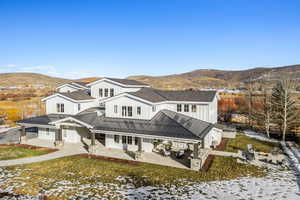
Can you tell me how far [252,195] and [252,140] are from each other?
1433cm

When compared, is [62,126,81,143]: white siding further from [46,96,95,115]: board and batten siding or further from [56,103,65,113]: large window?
[56,103,65,113]: large window

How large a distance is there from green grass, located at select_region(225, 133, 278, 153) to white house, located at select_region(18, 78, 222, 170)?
164 centimetres

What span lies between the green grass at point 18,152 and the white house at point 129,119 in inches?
71.5

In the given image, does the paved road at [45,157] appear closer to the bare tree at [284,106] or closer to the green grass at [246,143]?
the green grass at [246,143]

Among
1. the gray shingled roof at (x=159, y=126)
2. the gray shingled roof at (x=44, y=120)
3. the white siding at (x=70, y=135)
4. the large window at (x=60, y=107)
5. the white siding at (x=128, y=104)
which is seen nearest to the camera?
the gray shingled roof at (x=159, y=126)

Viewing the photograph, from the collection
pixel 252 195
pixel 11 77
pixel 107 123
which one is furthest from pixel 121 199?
pixel 11 77

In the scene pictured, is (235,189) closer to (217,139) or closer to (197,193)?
(197,193)

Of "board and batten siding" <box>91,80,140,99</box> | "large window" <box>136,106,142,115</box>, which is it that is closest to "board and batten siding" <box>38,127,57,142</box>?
"board and batten siding" <box>91,80,140,99</box>

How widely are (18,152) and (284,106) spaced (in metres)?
29.4

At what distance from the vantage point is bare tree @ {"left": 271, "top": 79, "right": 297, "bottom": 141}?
2267 cm

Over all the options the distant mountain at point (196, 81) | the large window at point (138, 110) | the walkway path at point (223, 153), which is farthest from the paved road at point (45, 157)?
the distant mountain at point (196, 81)

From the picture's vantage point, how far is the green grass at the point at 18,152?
16.5 m

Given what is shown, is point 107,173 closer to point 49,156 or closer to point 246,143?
point 49,156

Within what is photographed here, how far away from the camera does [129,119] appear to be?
62.5 ft
